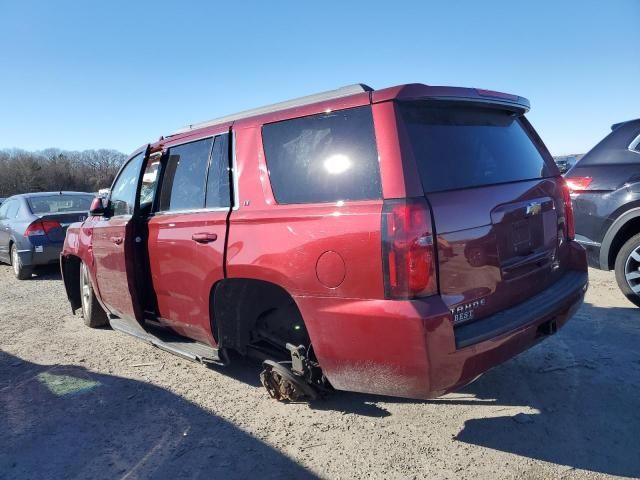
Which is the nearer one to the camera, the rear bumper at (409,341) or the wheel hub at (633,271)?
the rear bumper at (409,341)

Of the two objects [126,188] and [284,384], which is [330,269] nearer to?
[284,384]

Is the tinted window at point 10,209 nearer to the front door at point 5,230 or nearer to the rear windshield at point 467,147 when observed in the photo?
the front door at point 5,230

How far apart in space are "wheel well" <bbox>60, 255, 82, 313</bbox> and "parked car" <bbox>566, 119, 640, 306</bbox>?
5.88m

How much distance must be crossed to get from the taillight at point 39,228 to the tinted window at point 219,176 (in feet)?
21.0

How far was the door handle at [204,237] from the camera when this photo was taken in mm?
3220

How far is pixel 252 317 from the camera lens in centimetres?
346

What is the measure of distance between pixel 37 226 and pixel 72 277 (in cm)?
342

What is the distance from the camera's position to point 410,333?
2277 mm

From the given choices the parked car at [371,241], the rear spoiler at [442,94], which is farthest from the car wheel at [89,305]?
the rear spoiler at [442,94]

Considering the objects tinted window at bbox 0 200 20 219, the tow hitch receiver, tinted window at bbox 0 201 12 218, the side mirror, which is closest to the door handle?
the tow hitch receiver

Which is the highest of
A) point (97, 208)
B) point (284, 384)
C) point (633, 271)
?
point (97, 208)

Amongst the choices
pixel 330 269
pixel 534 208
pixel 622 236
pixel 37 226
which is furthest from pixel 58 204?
Answer: pixel 622 236

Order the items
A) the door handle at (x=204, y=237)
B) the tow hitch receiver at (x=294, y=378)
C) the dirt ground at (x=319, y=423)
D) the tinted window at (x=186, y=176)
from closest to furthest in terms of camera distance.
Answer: the dirt ground at (x=319, y=423), the tow hitch receiver at (x=294, y=378), the door handle at (x=204, y=237), the tinted window at (x=186, y=176)

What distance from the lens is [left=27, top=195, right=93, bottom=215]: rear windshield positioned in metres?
8.88
